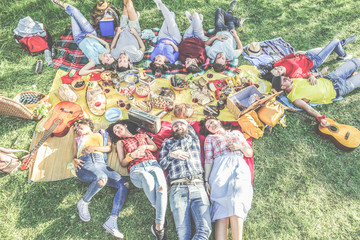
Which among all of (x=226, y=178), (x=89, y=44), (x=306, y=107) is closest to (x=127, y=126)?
(x=226, y=178)

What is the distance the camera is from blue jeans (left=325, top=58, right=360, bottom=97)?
20.9ft

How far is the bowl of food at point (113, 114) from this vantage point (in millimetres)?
5818

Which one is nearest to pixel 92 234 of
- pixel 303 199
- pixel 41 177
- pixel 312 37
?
pixel 41 177

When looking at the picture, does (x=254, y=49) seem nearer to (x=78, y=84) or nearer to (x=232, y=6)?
(x=232, y=6)

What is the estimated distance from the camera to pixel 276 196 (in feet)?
16.5

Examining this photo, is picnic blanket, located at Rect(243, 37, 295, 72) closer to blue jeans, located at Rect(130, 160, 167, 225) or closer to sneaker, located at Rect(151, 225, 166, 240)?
blue jeans, located at Rect(130, 160, 167, 225)

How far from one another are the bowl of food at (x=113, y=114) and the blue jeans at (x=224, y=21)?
15.0 feet

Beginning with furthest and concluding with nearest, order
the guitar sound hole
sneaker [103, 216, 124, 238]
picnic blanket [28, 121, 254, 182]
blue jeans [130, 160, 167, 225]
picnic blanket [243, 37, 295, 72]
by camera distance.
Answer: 1. picnic blanket [243, 37, 295, 72]
2. the guitar sound hole
3. picnic blanket [28, 121, 254, 182]
4. sneaker [103, 216, 124, 238]
5. blue jeans [130, 160, 167, 225]

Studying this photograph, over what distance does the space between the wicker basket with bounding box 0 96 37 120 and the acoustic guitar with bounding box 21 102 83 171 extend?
0.47 meters

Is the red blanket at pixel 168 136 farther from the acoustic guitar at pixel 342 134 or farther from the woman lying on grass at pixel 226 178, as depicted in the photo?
the acoustic guitar at pixel 342 134

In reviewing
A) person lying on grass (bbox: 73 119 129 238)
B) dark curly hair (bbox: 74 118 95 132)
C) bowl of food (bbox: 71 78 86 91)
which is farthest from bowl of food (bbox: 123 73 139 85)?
person lying on grass (bbox: 73 119 129 238)

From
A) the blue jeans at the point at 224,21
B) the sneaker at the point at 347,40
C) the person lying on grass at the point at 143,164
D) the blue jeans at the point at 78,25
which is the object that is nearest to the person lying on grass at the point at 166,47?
the blue jeans at the point at 224,21

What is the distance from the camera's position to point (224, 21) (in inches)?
313

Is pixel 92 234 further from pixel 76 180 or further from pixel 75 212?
pixel 76 180
